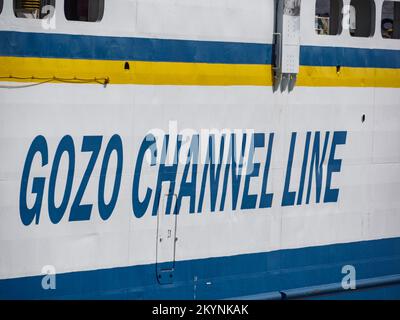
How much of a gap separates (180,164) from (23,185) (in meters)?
1.26

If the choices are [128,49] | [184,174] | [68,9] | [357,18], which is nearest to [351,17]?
[357,18]

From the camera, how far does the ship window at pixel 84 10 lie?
6754 mm

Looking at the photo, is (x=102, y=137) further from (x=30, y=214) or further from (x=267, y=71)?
(x=267, y=71)

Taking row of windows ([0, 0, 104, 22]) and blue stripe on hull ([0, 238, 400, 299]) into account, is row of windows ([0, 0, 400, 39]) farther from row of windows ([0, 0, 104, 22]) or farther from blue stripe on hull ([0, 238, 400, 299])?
blue stripe on hull ([0, 238, 400, 299])

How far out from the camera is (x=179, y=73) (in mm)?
7238

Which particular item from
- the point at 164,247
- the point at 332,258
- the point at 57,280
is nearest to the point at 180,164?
the point at 164,247

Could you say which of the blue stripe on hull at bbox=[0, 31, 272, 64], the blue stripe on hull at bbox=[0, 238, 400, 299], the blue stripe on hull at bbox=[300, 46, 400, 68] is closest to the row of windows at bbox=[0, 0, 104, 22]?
the blue stripe on hull at bbox=[0, 31, 272, 64]

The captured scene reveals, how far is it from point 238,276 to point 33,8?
2.48m

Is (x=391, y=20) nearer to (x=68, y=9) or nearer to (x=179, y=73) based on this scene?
(x=179, y=73)

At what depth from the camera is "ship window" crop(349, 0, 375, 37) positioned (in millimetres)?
8539

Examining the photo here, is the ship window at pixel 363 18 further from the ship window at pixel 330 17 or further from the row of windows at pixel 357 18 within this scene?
the ship window at pixel 330 17

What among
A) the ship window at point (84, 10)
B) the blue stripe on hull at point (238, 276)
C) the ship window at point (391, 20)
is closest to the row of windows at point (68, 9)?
the ship window at point (84, 10)

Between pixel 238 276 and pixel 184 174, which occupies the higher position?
pixel 184 174

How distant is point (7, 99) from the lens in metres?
6.33
